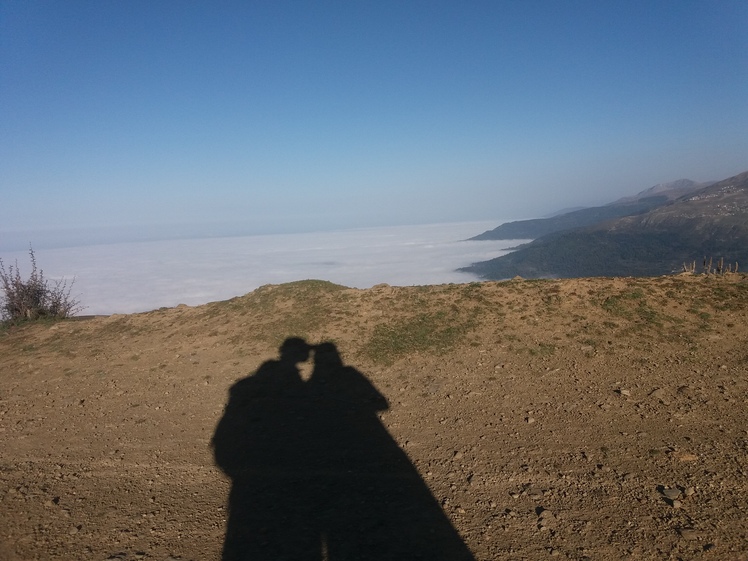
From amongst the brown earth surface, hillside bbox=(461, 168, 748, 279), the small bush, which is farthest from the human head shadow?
hillside bbox=(461, 168, 748, 279)

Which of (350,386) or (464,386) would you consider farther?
(350,386)

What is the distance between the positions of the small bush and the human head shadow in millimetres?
11864

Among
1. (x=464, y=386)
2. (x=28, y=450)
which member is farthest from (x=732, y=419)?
(x=28, y=450)

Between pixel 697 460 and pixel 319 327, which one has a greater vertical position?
pixel 319 327

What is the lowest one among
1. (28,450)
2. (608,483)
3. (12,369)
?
(608,483)

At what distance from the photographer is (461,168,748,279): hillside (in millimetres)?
84688

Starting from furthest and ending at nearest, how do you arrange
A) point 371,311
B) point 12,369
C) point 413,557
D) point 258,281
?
point 258,281 < point 371,311 < point 12,369 < point 413,557

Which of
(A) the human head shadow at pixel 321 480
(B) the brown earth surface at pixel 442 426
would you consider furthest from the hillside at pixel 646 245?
(A) the human head shadow at pixel 321 480

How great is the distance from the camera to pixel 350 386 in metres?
8.16

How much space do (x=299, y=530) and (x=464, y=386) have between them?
4.14 m

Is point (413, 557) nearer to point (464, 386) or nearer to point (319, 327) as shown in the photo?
point (464, 386)

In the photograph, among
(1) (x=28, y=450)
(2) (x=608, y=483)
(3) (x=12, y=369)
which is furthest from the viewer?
(3) (x=12, y=369)

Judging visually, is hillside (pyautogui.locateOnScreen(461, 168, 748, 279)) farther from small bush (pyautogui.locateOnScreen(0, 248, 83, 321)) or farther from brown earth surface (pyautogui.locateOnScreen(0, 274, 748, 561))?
small bush (pyautogui.locateOnScreen(0, 248, 83, 321))

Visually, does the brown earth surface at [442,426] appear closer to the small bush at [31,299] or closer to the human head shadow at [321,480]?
the human head shadow at [321,480]
